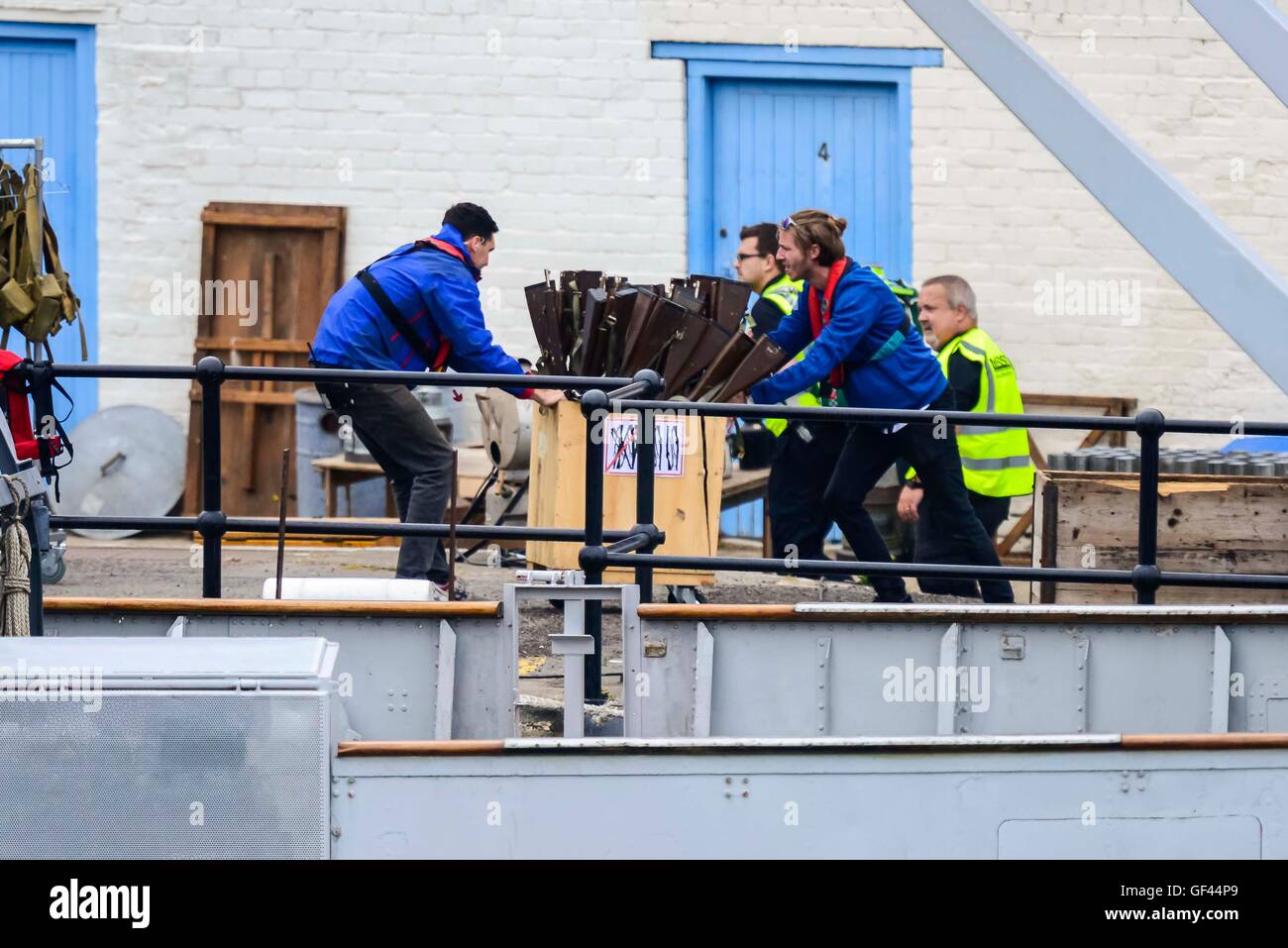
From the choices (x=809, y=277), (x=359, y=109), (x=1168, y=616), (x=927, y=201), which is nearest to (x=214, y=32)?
(x=359, y=109)

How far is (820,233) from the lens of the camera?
759 centimetres

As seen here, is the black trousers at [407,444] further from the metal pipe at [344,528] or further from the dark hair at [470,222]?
the metal pipe at [344,528]

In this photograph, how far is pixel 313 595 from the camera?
20.1ft

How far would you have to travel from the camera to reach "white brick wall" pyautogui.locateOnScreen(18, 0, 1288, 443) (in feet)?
37.7

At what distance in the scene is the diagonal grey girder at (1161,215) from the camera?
148 inches

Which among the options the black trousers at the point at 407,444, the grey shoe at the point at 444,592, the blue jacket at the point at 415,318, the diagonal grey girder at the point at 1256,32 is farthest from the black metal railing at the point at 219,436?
the diagonal grey girder at the point at 1256,32

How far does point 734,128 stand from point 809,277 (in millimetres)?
4065

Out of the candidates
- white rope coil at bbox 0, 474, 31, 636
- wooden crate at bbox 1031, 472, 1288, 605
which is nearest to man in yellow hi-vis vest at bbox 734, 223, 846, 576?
wooden crate at bbox 1031, 472, 1288, 605

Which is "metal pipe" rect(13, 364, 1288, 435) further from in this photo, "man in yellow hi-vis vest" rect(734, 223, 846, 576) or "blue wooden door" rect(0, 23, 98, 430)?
"blue wooden door" rect(0, 23, 98, 430)

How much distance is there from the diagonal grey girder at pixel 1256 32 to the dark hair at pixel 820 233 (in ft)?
11.4

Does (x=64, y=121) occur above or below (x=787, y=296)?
above

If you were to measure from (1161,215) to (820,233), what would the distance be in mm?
3789

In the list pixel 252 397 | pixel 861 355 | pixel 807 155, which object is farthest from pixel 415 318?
pixel 807 155

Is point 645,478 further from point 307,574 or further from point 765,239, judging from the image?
point 307,574
